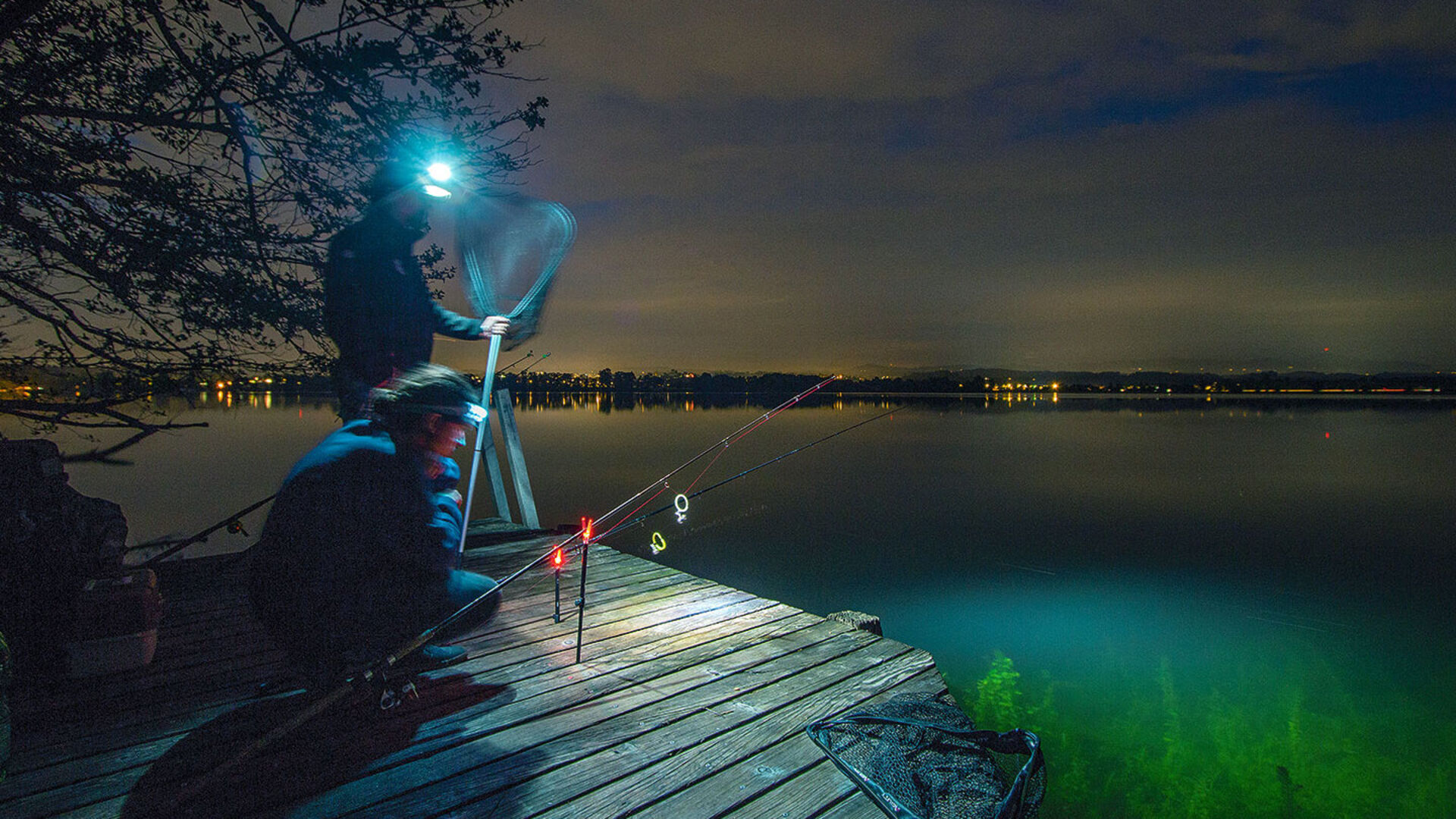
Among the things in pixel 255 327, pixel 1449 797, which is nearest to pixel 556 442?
pixel 255 327

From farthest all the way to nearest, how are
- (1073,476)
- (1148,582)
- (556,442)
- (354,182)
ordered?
(556,442), (1073,476), (1148,582), (354,182)

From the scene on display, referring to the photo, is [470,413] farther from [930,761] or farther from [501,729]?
[930,761]

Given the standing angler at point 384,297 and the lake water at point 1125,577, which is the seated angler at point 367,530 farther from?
the lake water at point 1125,577

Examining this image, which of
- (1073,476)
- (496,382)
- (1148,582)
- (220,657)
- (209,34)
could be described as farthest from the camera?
(1073,476)

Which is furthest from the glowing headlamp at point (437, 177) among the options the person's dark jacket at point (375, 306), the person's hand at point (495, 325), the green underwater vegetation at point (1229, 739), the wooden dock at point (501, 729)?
the green underwater vegetation at point (1229, 739)

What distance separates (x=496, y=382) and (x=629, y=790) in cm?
570

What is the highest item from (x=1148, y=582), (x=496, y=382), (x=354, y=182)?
(x=354, y=182)

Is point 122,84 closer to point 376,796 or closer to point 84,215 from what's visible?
point 84,215

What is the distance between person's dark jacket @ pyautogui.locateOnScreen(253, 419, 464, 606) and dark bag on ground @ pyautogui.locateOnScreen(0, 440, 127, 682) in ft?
5.03

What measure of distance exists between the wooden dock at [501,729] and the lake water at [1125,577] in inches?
102

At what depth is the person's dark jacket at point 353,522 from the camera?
2.29m

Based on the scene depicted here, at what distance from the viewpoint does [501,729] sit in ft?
9.20

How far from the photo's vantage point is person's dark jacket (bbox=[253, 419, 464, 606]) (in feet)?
7.51

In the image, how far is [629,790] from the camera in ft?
7.99
